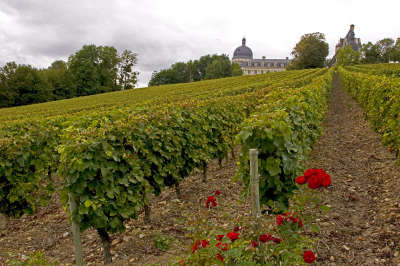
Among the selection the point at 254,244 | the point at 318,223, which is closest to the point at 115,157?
the point at 254,244

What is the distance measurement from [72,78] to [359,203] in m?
67.9

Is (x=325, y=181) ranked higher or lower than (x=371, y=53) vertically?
lower

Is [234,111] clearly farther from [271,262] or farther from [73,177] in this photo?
[271,262]

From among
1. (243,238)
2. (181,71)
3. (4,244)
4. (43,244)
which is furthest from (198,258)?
(181,71)

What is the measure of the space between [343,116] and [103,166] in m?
14.5

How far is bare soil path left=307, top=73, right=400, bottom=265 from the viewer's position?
3.32 meters

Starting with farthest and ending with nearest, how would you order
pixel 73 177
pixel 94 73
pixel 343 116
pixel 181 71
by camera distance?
pixel 181 71, pixel 94 73, pixel 343 116, pixel 73 177

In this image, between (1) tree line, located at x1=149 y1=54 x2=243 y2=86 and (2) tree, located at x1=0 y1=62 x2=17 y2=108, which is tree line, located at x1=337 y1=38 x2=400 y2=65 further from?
(2) tree, located at x1=0 y1=62 x2=17 y2=108

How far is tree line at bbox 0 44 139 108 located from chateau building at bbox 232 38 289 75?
83278mm

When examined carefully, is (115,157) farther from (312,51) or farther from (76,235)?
(312,51)

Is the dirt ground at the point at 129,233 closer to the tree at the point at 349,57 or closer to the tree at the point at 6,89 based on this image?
the tree at the point at 6,89

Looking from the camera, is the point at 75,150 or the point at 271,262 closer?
the point at 271,262

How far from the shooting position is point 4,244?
15.4 feet

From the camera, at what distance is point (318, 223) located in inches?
160
